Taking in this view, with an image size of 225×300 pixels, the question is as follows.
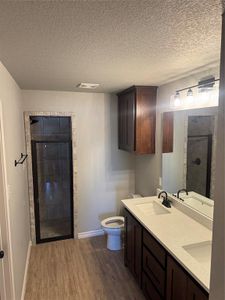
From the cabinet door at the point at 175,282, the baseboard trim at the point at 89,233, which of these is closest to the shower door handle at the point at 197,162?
the cabinet door at the point at 175,282

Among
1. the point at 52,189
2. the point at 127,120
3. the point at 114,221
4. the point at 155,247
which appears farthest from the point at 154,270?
the point at 52,189

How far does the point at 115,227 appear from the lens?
3.16 metres

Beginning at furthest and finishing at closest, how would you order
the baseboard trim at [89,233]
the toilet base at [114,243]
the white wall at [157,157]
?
the baseboard trim at [89,233]
the toilet base at [114,243]
the white wall at [157,157]

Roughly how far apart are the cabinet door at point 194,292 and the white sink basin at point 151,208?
1.15 m

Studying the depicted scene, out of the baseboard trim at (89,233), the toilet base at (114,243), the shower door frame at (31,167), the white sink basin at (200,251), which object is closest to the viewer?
the white sink basin at (200,251)

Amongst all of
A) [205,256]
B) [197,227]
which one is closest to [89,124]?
[197,227]

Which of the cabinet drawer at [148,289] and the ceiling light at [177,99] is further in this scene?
the ceiling light at [177,99]

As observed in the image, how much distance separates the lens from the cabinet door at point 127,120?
2.92 metres

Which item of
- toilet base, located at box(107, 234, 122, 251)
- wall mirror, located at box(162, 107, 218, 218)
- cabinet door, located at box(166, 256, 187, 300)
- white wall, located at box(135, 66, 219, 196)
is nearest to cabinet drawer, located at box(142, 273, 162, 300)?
cabinet door, located at box(166, 256, 187, 300)

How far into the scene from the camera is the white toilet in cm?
316

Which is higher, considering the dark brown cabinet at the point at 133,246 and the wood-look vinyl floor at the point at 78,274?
the dark brown cabinet at the point at 133,246

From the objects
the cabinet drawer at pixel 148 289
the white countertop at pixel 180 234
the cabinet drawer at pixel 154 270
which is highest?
the white countertop at pixel 180 234

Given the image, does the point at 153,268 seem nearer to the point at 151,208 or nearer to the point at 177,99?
the point at 151,208

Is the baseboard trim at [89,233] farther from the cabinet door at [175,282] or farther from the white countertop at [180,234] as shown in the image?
the cabinet door at [175,282]
